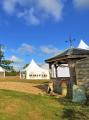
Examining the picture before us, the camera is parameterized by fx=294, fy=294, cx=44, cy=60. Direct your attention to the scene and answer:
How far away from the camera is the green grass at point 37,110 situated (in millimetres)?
15031

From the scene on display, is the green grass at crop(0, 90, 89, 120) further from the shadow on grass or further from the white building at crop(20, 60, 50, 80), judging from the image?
the white building at crop(20, 60, 50, 80)

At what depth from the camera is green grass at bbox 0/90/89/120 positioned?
15.0m

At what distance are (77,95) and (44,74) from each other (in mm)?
43706

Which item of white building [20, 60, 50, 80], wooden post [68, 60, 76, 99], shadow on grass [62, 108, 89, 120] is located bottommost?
shadow on grass [62, 108, 89, 120]

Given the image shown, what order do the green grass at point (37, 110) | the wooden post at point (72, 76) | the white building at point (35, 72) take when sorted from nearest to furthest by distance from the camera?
the green grass at point (37, 110) → the wooden post at point (72, 76) → the white building at point (35, 72)

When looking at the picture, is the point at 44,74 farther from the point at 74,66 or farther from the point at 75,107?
the point at 75,107

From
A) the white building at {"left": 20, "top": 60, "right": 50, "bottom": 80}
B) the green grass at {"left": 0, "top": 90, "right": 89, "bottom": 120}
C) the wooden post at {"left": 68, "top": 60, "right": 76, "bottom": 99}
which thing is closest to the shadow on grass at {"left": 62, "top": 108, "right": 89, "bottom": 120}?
the green grass at {"left": 0, "top": 90, "right": 89, "bottom": 120}

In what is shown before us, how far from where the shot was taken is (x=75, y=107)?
1728 cm

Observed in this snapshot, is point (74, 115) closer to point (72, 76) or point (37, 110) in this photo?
point (37, 110)

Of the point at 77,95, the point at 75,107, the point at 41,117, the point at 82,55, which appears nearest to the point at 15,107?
the point at 41,117

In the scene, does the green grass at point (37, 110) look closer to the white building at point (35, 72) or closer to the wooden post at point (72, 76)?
the wooden post at point (72, 76)

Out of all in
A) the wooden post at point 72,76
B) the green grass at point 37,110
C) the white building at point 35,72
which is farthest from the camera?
the white building at point 35,72

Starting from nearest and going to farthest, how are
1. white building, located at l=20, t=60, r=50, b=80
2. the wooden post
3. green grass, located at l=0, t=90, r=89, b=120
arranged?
green grass, located at l=0, t=90, r=89, b=120
the wooden post
white building, located at l=20, t=60, r=50, b=80

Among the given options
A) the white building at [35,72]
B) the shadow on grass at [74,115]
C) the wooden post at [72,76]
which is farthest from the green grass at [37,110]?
the white building at [35,72]
